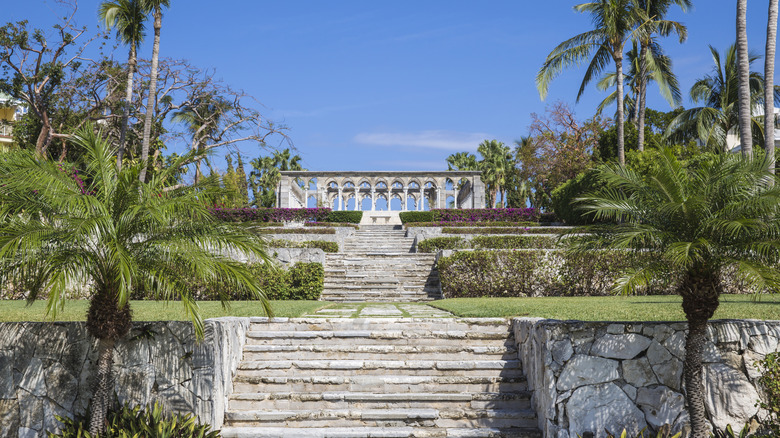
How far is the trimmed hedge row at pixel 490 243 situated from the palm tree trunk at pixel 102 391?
11079mm

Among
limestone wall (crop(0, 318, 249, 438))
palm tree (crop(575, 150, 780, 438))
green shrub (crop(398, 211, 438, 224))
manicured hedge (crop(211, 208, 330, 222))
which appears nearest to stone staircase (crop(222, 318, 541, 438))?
limestone wall (crop(0, 318, 249, 438))

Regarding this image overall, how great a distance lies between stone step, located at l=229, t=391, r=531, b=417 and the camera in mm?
6332

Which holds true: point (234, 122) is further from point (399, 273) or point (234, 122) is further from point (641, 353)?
point (641, 353)

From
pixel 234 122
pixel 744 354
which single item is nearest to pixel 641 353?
pixel 744 354

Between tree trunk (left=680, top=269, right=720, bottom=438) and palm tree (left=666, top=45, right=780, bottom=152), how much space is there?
916 inches

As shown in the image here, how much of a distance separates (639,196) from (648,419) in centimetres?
226

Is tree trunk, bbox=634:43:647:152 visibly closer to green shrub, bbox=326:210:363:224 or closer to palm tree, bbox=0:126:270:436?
green shrub, bbox=326:210:363:224

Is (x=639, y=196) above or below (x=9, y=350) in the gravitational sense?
above

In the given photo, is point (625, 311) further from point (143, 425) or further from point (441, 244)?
point (441, 244)

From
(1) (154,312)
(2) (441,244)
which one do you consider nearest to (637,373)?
(1) (154,312)

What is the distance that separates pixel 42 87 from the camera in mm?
22141

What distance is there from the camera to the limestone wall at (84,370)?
6.01 m

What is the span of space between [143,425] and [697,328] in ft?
17.4

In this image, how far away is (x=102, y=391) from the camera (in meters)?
5.46
